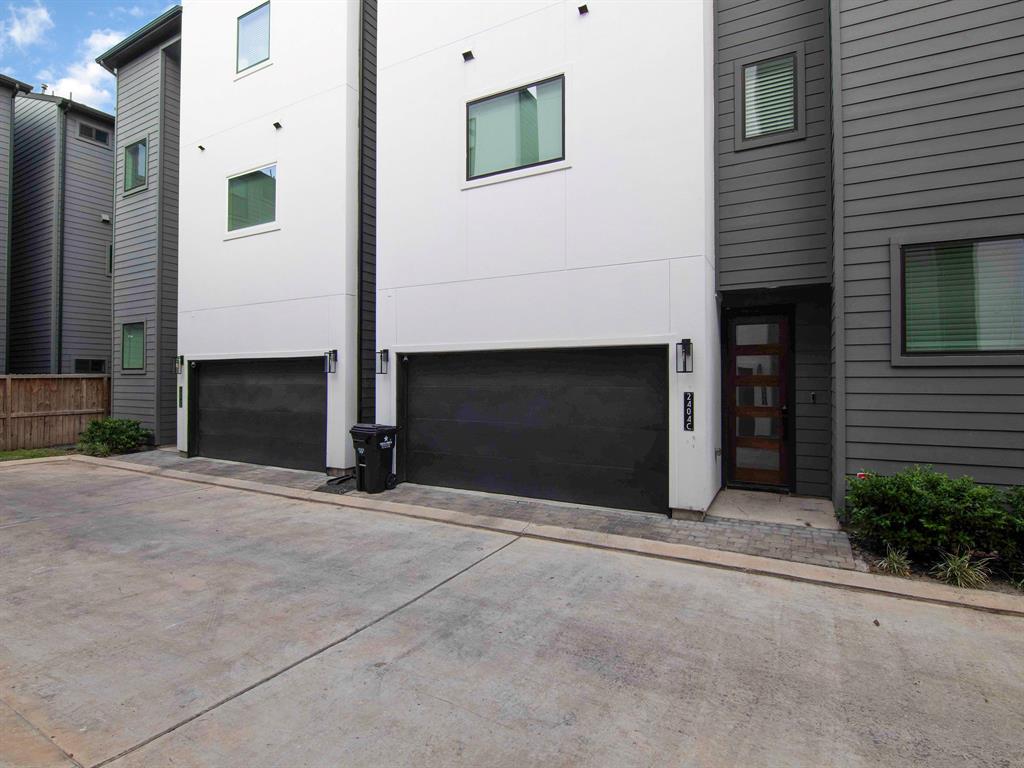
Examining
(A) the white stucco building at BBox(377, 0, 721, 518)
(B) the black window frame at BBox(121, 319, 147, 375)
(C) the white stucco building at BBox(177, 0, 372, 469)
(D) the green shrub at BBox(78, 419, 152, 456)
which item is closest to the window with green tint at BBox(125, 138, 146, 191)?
(C) the white stucco building at BBox(177, 0, 372, 469)

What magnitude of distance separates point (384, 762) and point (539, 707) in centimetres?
79

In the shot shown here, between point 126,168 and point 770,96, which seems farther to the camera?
point 126,168

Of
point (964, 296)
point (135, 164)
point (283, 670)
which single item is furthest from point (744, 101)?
point (135, 164)

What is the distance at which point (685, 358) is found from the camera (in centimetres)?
579

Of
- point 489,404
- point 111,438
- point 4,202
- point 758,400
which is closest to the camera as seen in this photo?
point 758,400

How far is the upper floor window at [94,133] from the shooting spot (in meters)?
14.9

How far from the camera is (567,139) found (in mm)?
6586

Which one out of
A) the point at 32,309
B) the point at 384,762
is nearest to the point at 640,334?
the point at 384,762

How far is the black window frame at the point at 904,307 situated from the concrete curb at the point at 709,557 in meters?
2.10

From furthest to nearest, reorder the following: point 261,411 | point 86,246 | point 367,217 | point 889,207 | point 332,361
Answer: point 86,246
point 261,411
point 367,217
point 332,361
point 889,207

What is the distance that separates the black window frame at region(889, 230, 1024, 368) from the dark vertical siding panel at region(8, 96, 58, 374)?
62.5 ft

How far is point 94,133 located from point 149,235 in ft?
20.4

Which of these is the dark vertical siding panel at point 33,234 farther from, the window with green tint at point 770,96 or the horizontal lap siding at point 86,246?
the window with green tint at point 770,96

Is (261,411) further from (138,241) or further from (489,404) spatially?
(138,241)
